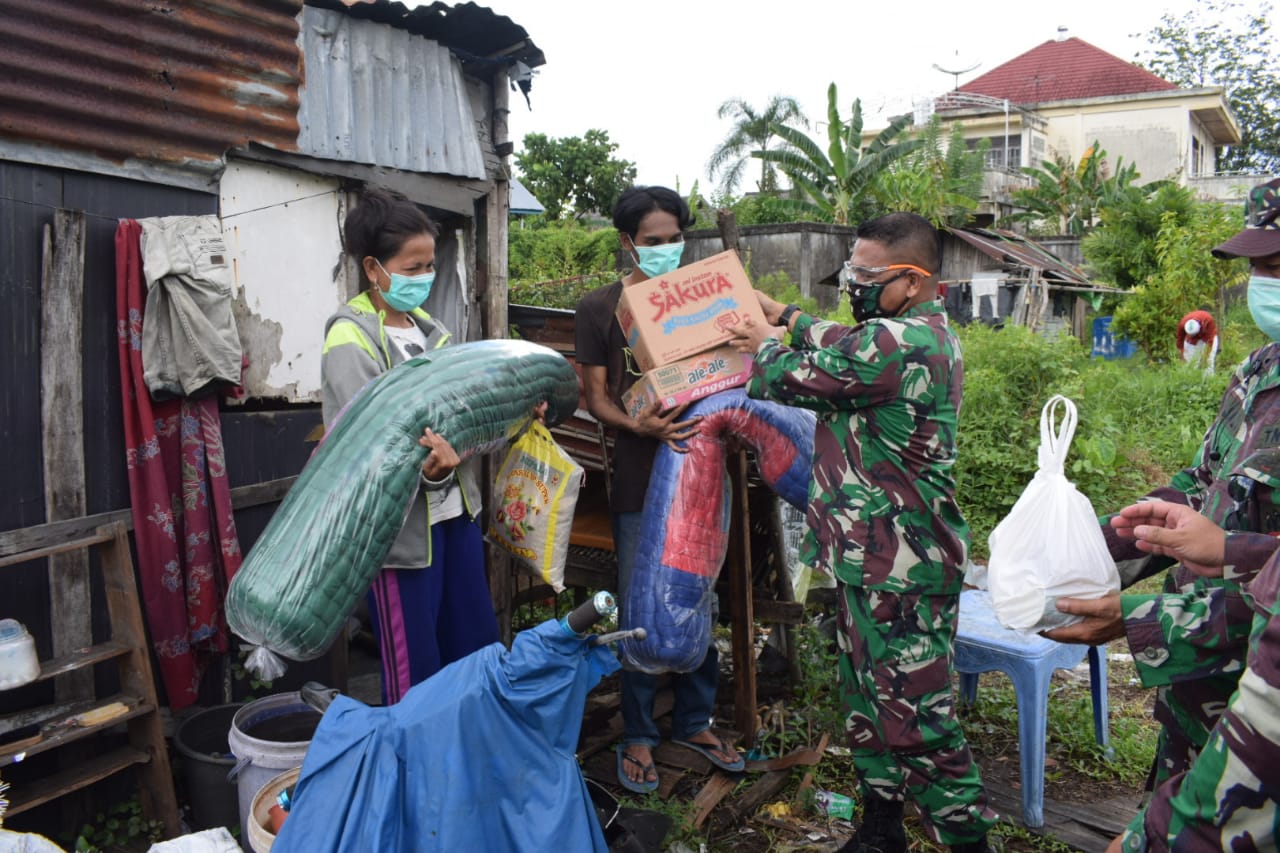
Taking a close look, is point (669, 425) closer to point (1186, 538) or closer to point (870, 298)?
point (870, 298)

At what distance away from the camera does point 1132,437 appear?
884 cm

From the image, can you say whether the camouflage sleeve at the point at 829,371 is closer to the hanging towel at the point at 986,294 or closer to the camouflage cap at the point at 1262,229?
the camouflage cap at the point at 1262,229

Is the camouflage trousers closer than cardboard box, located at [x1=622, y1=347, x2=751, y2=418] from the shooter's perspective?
Yes

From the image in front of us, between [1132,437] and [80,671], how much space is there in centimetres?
898

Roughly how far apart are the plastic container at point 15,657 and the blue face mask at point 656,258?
2395 millimetres

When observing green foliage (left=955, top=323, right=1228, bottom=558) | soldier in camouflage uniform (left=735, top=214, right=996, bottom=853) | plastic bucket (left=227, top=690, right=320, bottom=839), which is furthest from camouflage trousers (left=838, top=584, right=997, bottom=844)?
green foliage (left=955, top=323, right=1228, bottom=558)

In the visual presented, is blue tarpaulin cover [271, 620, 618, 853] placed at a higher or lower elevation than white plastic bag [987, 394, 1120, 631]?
lower

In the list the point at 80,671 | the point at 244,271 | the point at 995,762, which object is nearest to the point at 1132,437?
the point at 995,762

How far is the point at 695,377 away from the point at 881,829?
5.44 feet

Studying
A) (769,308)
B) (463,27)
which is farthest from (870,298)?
(463,27)

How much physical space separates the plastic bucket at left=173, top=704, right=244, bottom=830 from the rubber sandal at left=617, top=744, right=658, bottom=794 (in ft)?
4.58

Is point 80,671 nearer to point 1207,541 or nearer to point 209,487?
point 209,487

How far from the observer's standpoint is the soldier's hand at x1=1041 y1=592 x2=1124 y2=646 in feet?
5.96

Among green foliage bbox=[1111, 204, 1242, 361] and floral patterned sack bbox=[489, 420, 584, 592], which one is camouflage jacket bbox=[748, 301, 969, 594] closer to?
floral patterned sack bbox=[489, 420, 584, 592]
